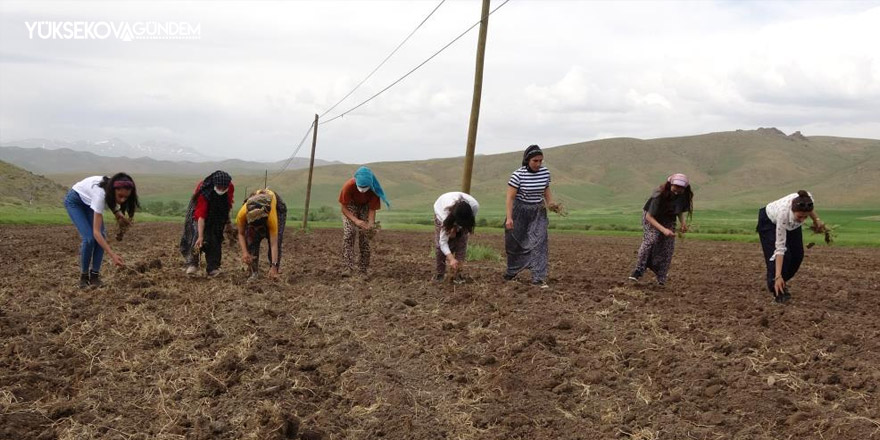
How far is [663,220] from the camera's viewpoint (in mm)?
9148

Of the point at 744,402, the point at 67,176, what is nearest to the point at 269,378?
the point at 744,402

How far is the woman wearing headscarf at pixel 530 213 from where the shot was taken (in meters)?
8.86

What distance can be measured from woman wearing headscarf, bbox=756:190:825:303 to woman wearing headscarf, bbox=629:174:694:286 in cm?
87

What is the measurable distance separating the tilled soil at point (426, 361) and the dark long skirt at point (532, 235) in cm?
33

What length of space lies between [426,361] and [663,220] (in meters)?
4.48

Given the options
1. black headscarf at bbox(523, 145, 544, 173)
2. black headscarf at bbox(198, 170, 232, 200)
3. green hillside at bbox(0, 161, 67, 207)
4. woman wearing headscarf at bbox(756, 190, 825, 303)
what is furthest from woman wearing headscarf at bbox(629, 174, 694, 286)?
green hillside at bbox(0, 161, 67, 207)

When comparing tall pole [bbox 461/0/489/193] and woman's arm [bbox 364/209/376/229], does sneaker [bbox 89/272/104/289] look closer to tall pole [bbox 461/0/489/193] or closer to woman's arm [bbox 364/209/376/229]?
woman's arm [bbox 364/209/376/229]

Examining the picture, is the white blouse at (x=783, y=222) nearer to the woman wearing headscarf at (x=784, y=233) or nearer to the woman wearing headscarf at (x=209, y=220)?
the woman wearing headscarf at (x=784, y=233)

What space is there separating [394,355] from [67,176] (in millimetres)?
137835

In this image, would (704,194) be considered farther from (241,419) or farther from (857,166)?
(241,419)

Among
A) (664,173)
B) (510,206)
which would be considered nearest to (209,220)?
(510,206)

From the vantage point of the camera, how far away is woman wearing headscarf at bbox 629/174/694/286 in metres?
8.89

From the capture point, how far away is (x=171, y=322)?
6.86m

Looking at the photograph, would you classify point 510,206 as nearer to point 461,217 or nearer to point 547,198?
point 547,198
